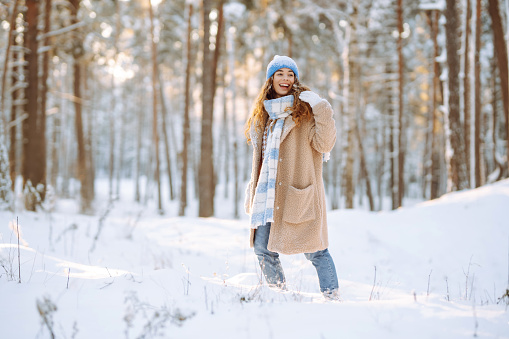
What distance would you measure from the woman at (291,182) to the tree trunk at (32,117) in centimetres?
732

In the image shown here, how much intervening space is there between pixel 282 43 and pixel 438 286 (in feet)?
46.0

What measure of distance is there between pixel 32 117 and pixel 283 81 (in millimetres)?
7885

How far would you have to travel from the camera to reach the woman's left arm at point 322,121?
8.68 ft

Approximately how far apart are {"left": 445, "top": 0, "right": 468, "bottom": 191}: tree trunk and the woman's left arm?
22.7 feet

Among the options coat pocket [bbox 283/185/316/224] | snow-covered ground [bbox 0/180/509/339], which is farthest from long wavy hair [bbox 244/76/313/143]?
snow-covered ground [bbox 0/180/509/339]

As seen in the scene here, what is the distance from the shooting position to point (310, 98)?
2689mm

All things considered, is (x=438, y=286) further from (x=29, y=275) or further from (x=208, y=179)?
(x=208, y=179)

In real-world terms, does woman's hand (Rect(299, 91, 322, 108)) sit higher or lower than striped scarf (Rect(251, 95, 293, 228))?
higher

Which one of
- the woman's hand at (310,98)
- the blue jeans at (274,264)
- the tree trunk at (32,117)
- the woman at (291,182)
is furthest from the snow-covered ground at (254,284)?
the tree trunk at (32,117)

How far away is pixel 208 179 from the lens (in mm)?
9648

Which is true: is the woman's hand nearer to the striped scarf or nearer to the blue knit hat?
the striped scarf

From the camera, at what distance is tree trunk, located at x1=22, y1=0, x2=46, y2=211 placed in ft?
27.3

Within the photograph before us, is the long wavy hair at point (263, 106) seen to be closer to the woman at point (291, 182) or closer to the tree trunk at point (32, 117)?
the woman at point (291, 182)

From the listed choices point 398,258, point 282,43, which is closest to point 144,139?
point 282,43
